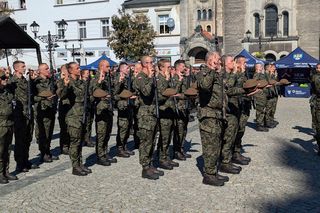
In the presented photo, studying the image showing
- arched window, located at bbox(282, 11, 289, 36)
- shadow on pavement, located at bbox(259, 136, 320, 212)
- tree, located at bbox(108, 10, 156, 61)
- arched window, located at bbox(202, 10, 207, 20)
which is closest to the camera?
shadow on pavement, located at bbox(259, 136, 320, 212)

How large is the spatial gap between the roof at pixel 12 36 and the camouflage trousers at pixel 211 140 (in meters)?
6.23

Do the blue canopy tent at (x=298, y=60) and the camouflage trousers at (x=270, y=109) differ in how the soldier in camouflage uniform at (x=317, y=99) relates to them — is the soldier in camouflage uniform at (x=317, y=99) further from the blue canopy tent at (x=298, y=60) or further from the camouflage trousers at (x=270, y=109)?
the blue canopy tent at (x=298, y=60)

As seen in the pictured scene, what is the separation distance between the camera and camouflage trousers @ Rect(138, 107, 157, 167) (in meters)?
7.54

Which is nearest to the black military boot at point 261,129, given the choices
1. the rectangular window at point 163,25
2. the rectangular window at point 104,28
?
the rectangular window at point 163,25

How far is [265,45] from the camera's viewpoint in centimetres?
3547

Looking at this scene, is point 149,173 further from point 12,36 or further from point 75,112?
point 12,36

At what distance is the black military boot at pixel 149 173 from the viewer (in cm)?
743

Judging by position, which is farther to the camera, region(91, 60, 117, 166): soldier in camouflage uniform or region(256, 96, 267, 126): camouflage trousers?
region(256, 96, 267, 126): camouflage trousers

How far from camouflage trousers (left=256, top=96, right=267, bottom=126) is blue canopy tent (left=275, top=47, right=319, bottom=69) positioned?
36.7 feet

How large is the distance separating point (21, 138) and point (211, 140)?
3998 mm

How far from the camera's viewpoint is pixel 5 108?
730 cm

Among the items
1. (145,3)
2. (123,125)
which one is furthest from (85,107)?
(145,3)

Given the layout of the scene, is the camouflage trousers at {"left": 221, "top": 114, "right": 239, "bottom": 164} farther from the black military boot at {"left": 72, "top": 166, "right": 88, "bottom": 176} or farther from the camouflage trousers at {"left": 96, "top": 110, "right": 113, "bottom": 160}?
the black military boot at {"left": 72, "top": 166, "right": 88, "bottom": 176}

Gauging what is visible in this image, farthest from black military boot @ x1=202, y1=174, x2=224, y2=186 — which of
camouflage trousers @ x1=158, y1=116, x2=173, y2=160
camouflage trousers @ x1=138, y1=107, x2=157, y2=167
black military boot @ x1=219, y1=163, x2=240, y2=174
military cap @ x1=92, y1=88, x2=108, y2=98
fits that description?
military cap @ x1=92, y1=88, x2=108, y2=98
